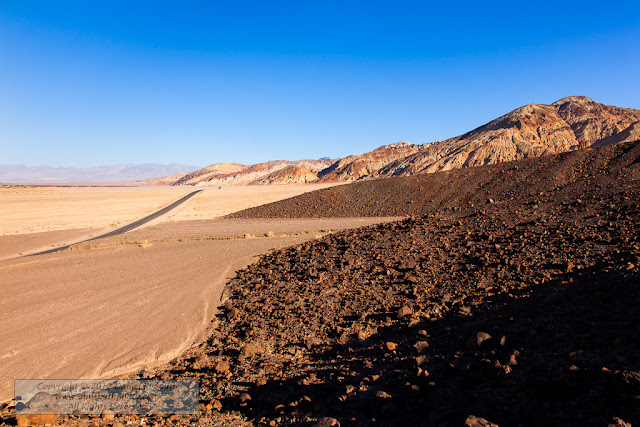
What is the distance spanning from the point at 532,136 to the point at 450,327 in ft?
291

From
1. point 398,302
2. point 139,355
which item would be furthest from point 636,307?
point 139,355

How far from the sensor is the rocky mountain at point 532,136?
247 ft

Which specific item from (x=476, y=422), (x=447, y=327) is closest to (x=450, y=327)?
(x=447, y=327)

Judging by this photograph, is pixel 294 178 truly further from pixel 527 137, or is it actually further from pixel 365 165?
pixel 527 137

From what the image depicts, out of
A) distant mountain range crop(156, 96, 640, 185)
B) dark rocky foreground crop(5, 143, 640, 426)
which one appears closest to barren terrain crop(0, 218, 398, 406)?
dark rocky foreground crop(5, 143, 640, 426)

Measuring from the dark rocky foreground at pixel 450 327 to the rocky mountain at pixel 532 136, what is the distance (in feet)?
230

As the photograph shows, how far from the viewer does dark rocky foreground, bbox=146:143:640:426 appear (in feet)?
12.9

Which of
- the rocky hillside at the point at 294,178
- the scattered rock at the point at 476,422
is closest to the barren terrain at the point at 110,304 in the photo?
the scattered rock at the point at 476,422

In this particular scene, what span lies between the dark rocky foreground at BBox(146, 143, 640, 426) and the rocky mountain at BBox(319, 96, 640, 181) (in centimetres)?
7009

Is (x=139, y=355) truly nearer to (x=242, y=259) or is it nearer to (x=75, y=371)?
(x=75, y=371)

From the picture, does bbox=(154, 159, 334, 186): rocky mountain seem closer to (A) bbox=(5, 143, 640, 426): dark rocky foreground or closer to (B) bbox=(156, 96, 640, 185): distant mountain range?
(B) bbox=(156, 96, 640, 185): distant mountain range

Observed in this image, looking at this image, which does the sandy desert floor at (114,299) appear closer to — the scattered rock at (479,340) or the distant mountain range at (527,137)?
the scattered rock at (479,340)

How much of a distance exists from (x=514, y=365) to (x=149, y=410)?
488cm

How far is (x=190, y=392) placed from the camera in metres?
Result: 5.59
